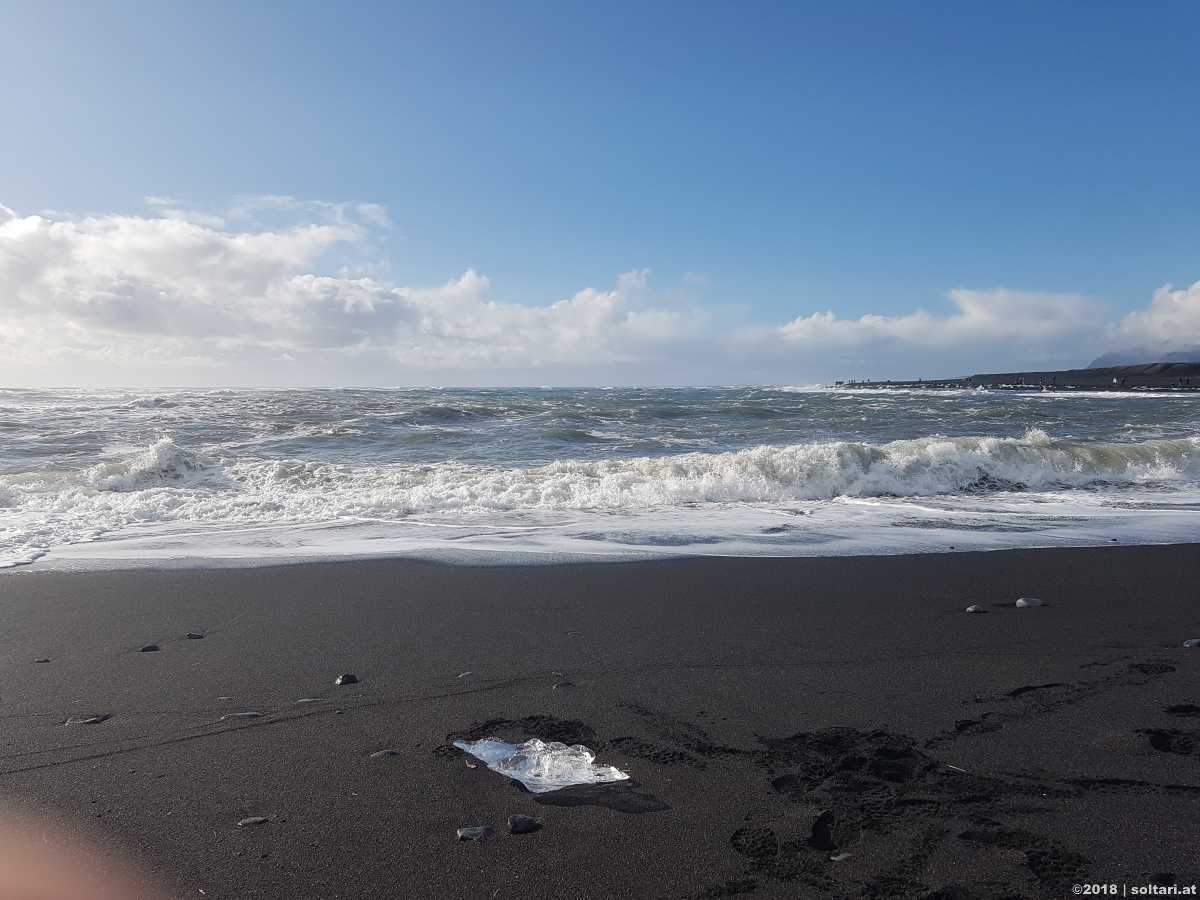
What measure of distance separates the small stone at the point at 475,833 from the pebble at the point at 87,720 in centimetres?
210

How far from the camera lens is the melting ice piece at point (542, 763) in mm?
2721

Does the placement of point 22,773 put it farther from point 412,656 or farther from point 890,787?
point 890,787

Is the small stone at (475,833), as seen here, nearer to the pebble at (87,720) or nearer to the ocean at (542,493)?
the pebble at (87,720)

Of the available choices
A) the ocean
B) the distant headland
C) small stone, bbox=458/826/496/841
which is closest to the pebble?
small stone, bbox=458/826/496/841

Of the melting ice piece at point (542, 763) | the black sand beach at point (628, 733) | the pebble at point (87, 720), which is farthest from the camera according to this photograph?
the pebble at point (87, 720)

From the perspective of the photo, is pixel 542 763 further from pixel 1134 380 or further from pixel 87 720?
pixel 1134 380

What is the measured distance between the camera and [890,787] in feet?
8.63

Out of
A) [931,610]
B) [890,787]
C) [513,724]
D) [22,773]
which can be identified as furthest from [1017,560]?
[22,773]

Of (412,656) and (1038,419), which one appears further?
(1038,419)

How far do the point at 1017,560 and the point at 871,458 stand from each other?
6242 mm

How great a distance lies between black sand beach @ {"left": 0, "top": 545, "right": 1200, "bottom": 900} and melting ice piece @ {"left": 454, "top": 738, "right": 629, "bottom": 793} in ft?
0.25

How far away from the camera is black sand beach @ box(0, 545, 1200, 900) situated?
2.21m

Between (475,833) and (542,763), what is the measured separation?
0.53m

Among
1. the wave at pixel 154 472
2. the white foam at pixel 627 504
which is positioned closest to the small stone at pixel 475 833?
the white foam at pixel 627 504
